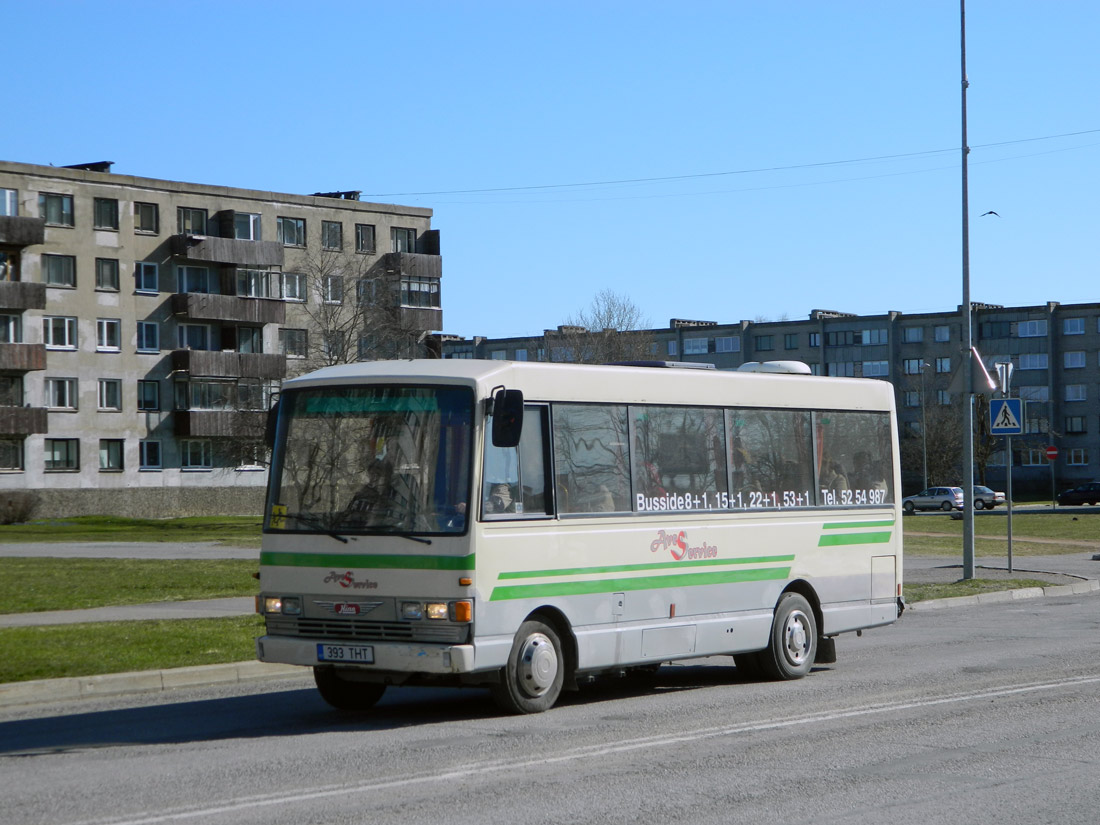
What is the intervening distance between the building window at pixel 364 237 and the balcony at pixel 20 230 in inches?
700

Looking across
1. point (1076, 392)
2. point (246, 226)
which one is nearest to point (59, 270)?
point (246, 226)

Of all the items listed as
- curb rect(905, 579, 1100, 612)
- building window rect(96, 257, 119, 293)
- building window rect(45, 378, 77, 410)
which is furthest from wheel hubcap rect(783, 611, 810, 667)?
building window rect(96, 257, 119, 293)

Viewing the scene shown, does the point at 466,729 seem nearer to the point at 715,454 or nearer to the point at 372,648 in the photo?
the point at 372,648

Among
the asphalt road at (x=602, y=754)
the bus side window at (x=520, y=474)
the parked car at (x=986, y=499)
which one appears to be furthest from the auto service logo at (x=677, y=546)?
the parked car at (x=986, y=499)

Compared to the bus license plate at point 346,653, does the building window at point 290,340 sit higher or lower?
higher

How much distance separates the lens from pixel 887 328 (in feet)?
381

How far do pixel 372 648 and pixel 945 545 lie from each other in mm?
30459

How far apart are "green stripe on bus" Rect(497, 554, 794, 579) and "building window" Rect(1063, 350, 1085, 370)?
339ft

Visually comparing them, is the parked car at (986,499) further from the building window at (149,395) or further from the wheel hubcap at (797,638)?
the wheel hubcap at (797,638)

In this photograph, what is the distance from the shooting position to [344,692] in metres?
11.5

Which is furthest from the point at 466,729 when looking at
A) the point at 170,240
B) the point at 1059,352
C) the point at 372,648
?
the point at 1059,352

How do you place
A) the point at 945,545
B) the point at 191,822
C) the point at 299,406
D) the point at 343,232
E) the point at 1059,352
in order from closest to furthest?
the point at 191,822
the point at 299,406
the point at 945,545
the point at 343,232
the point at 1059,352

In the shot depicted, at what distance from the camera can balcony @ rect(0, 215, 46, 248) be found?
6081 cm

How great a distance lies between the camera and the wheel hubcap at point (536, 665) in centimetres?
1084
